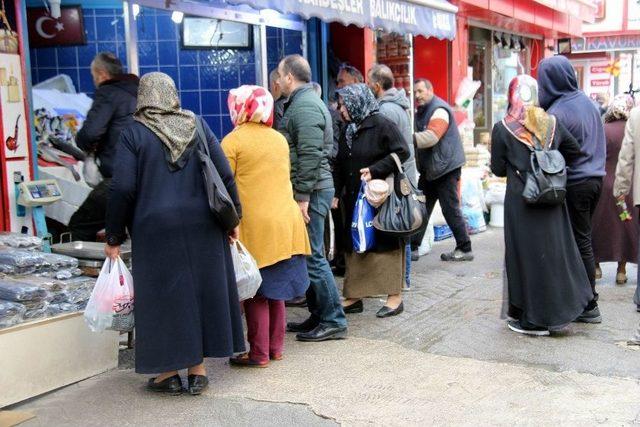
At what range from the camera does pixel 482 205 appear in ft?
34.3

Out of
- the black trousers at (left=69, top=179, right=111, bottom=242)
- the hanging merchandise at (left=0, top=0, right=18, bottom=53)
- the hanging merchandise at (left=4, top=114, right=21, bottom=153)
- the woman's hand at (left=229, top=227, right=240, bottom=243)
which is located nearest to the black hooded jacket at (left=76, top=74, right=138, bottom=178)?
the black trousers at (left=69, top=179, right=111, bottom=242)

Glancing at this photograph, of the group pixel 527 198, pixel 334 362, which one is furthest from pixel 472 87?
pixel 334 362

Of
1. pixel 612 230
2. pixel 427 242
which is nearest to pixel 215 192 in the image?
pixel 612 230

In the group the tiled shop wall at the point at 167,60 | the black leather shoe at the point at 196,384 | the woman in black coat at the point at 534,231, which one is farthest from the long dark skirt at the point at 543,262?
the tiled shop wall at the point at 167,60

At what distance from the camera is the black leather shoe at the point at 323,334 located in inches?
210

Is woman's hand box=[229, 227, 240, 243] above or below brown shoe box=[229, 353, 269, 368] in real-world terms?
above

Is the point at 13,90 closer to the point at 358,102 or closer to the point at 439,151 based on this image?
the point at 358,102

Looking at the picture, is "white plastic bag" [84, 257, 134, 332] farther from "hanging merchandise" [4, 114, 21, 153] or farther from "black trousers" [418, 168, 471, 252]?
"black trousers" [418, 168, 471, 252]

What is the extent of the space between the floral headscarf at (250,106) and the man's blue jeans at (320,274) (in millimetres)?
863

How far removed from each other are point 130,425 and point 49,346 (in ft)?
2.33

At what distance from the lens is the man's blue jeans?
5.21m

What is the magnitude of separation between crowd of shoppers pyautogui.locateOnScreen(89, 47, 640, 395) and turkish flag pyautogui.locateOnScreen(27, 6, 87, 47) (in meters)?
2.28

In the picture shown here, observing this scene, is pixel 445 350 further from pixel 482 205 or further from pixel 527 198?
pixel 482 205

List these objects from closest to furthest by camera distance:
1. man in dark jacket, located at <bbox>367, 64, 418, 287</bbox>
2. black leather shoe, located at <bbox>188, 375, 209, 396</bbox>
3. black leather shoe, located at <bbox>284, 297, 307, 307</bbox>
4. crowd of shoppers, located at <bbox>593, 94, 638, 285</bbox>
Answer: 1. black leather shoe, located at <bbox>188, 375, 209, 396</bbox>
2. black leather shoe, located at <bbox>284, 297, 307, 307</bbox>
3. man in dark jacket, located at <bbox>367, 64, 418, 287</bbox>
4. crowd of shoppers, located at <bbox>593, 94, 638, 285</bbox>
